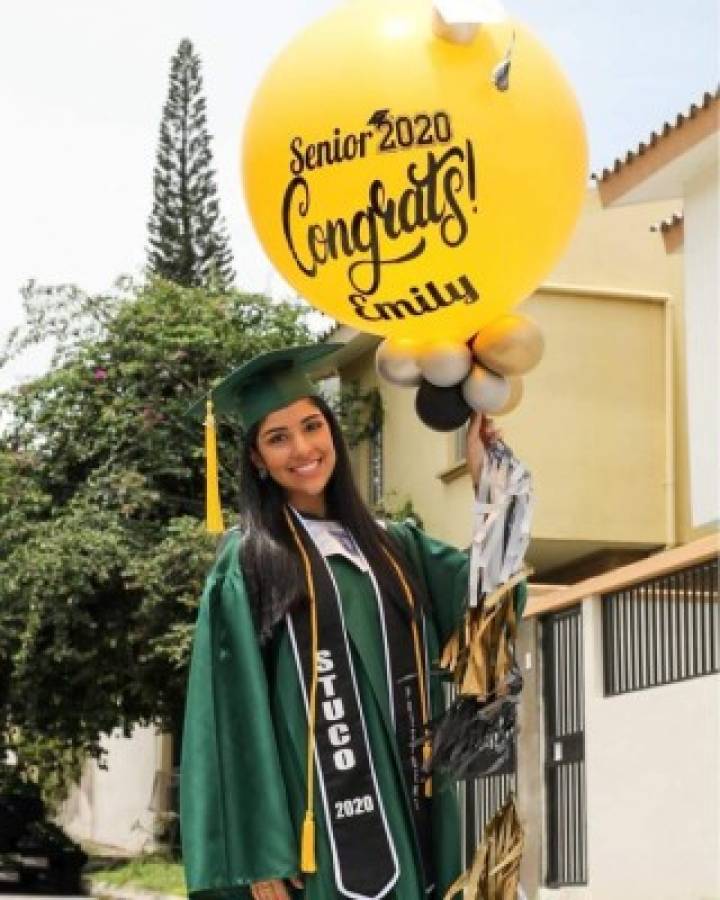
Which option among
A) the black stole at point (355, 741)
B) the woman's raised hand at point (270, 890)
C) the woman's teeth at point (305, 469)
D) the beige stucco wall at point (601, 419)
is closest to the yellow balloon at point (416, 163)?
the woman's teeth at point (305, 469)

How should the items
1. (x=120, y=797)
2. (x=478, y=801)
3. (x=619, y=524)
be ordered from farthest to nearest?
(x=120, y=797) < (x=619, y=524) < (x=478, y=801)

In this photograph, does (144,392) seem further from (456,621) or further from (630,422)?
(456,621)

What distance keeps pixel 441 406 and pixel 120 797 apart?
25789 mm

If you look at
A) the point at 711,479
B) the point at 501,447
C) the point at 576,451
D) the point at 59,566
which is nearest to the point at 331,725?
the point at 501,447

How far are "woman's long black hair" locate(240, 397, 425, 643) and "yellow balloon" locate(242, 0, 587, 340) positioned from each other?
0.42 m

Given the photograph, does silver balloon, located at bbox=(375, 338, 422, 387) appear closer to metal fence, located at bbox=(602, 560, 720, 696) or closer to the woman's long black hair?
the woman's long black hair

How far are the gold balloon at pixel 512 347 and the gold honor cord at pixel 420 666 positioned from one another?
0.54 m

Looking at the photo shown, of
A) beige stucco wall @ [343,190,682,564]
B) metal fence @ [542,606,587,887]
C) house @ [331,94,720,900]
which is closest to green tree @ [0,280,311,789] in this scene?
house @ [331,94,720,900]

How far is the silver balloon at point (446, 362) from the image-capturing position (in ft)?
14.3

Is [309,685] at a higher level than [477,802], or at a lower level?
higher

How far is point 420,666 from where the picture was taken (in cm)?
447

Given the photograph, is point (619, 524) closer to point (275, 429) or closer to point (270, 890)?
point (275, 429)

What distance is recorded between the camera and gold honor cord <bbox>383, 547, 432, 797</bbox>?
4387 mm

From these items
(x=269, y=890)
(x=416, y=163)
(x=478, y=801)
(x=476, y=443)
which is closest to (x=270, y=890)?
(x=269, y=890)
